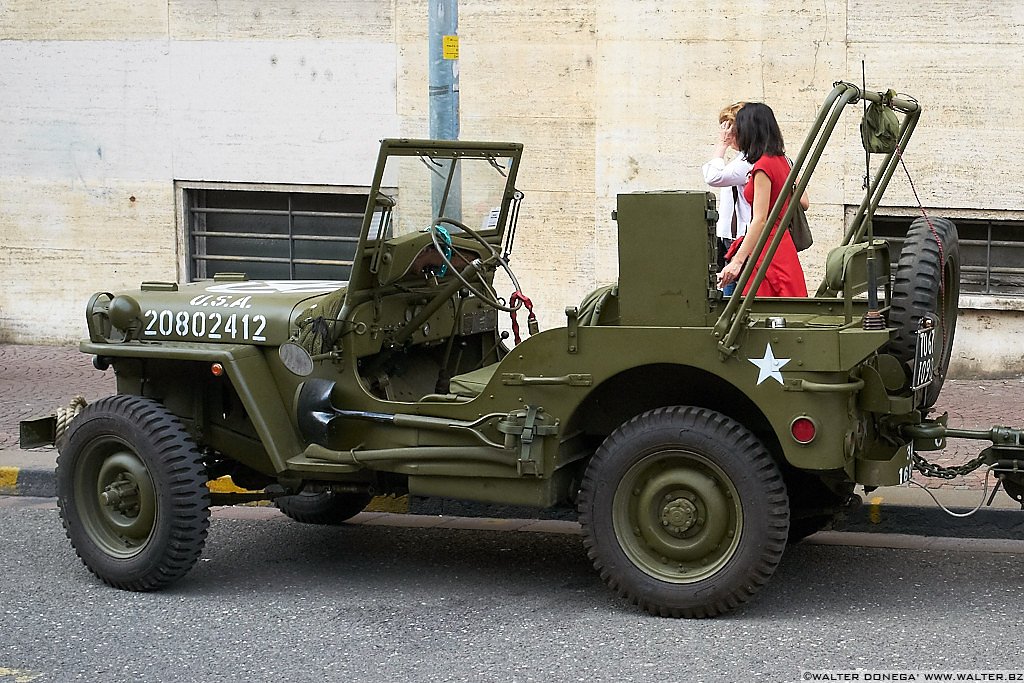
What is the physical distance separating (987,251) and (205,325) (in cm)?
635

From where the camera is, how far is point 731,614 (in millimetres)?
5184

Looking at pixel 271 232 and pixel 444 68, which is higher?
pixel 444 68

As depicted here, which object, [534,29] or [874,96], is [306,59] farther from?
[874,96]

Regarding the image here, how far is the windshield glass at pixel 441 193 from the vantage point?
574cm

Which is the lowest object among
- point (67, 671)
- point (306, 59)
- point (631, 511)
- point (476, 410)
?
point (67, 671)

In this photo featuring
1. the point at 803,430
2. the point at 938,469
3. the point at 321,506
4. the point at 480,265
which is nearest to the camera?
the point at 803,430

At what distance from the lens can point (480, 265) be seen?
6.09 meters

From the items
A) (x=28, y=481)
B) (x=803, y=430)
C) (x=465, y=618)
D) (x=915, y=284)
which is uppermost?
(x=915, y=284)

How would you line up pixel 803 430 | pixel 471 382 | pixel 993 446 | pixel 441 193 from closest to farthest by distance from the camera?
pixel 803 430, pixel 993 446, pixel 471 382, pixel 441 193

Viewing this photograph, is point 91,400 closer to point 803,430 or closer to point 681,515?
point 681,515

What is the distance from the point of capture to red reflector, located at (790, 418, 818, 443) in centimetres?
498

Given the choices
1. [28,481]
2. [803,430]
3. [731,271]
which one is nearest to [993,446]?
[803,430]

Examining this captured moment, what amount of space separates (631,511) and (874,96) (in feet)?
5.93

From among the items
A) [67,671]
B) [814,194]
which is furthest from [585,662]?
[814,194]
